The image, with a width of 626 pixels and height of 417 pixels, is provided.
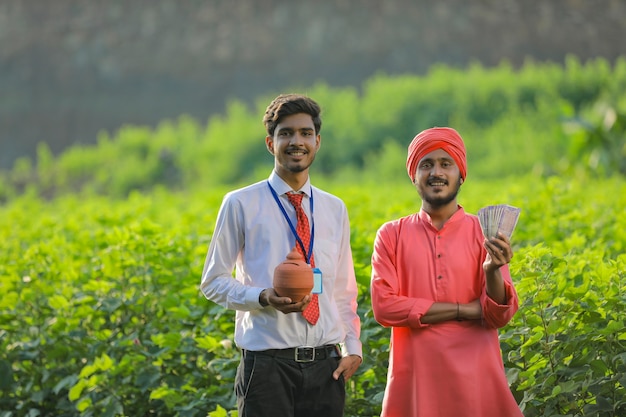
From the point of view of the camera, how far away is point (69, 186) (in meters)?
26.3

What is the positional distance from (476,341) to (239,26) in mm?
35098

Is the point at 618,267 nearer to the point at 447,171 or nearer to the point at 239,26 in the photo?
the point at 447,171

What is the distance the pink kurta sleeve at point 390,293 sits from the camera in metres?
3.37

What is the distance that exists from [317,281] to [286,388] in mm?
367

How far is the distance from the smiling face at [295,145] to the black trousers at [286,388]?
619 mm

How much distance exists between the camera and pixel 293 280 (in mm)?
3338

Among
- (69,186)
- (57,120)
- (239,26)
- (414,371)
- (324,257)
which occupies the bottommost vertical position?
(414,371)

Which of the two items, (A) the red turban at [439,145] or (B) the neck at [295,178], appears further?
(B) the neck at [295,178]

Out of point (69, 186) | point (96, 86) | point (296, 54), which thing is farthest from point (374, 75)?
point (69, 186)

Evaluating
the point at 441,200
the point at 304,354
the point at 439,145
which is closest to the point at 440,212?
the point at 441,200

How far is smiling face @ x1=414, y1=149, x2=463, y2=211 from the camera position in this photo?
11.2 feet

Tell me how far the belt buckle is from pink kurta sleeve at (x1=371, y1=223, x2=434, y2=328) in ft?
0.89

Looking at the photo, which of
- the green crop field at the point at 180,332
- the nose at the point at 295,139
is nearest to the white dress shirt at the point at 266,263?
the nose at the point at 295,139

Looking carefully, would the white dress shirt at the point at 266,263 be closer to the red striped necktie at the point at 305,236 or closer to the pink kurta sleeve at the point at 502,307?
the red striped necktie at the point at 305,236
